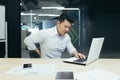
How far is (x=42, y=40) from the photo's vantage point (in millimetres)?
A: 2848

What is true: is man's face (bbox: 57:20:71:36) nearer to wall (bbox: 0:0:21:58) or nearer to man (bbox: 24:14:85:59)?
man (bbox: 24:14:85:59)

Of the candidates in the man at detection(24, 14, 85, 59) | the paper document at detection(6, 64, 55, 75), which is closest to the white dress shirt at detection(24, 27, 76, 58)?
the man at detection(24, 14, 85, 59)

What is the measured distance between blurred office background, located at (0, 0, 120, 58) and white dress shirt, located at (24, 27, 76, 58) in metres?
1.30

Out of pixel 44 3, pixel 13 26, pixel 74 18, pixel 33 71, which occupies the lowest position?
pixel 33 71

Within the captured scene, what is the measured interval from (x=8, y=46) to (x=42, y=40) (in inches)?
55.9

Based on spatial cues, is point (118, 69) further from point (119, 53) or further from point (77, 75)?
point (119, 53)

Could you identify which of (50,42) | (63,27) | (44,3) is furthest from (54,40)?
(44,3)

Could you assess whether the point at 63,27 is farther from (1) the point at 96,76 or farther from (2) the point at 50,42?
→ (1) the point at 96,76

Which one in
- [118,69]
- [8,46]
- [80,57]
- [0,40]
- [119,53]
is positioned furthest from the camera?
[119,53]

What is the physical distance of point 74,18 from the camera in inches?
165

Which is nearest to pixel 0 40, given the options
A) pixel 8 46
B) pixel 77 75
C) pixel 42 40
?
pixel 8 46

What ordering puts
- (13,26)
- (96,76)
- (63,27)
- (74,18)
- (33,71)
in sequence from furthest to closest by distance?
1. (74,18)
2. (13,26)
3. (63,27)
4. (33,71)
5. (96,76)

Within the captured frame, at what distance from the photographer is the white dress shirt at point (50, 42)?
2828 mm

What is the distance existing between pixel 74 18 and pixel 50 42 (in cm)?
147
